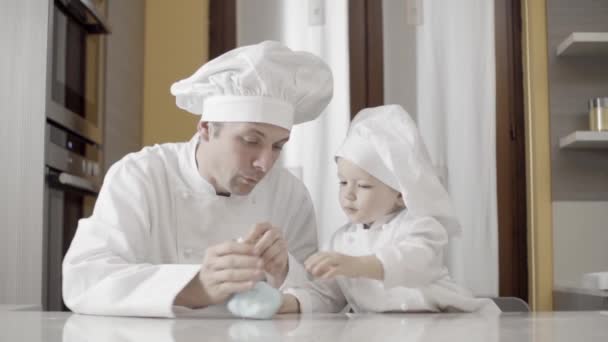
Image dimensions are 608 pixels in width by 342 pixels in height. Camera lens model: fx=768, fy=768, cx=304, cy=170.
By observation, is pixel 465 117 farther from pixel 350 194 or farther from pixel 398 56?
pixel 350 194

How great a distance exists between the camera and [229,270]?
1.08 metres

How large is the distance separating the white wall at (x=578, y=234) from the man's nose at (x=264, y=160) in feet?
5.67

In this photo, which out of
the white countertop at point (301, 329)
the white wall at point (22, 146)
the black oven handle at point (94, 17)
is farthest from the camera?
the black oven handle at point (94, 17)

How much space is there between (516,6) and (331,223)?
1117mm

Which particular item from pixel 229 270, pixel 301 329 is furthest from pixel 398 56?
pixel 301 329

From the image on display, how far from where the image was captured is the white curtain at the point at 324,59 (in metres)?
2.98

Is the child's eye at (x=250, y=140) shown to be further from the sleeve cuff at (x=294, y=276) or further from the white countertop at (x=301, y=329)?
the white countertop at (x=301, y=329)

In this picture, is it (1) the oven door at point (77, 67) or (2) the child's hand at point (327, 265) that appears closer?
(2) the child's hand at point (327, 265)

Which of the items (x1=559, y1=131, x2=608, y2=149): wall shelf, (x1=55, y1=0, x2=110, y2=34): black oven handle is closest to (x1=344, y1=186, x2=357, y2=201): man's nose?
(x1=55, y1=0, x2=110, y2=34): black oven handle

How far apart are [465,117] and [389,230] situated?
1.64 meters

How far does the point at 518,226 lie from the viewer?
9.74ft

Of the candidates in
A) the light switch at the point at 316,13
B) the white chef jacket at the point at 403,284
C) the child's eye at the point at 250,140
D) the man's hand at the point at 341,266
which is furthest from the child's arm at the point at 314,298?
the light switch at the point at 316,13

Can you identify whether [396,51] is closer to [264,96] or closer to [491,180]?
[491,180]

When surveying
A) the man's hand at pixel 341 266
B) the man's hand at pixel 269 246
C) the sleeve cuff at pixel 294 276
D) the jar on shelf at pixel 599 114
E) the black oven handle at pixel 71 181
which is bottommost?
the sleeve cuff at pixel 294 276
